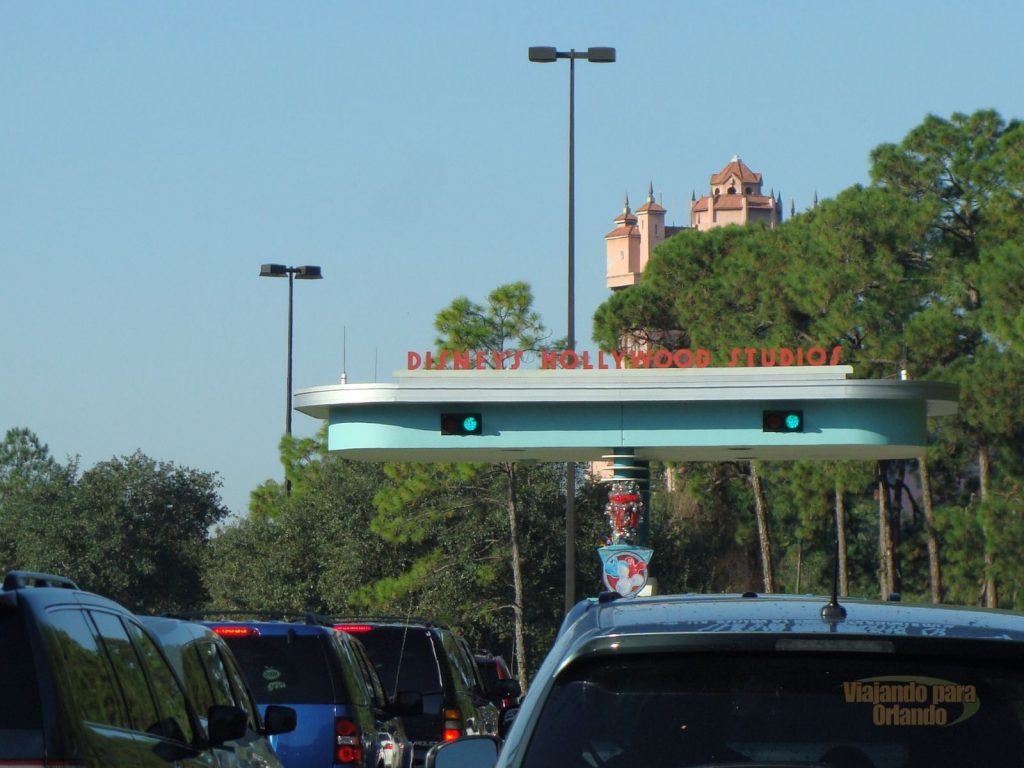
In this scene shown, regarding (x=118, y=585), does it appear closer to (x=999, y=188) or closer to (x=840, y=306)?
(x=840, y=306)

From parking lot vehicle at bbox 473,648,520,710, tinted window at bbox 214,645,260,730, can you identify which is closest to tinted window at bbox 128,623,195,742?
tinted window at bbox 214,645,260,730

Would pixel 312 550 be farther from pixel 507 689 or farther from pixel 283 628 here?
pixel 283 628

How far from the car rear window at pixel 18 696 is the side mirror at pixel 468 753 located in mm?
1362

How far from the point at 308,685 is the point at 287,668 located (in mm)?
186

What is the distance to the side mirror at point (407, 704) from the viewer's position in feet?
45.9

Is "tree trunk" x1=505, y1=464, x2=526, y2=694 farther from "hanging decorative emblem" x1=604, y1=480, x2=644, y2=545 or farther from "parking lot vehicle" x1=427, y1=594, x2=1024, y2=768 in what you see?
"parking lot vehicle" x1=427, y1=594, x2=1024, y2=768

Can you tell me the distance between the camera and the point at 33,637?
619cm

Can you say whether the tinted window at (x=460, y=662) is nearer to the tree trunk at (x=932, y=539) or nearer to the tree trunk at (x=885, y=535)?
the tree trunk at (x=932, y=539)

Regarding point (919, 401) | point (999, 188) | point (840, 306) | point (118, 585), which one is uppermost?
point (999, 188)

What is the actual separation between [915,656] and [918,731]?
169mm

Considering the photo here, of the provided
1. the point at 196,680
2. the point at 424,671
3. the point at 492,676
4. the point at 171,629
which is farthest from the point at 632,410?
the point at 171,629

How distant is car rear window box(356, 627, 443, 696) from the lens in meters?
16.2

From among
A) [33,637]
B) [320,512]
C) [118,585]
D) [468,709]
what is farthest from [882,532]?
[33,637]

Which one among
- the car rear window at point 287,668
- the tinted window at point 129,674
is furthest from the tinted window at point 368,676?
the tinted window at point 129,674
